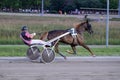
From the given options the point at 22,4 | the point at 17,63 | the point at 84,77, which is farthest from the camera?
the point at 22,4

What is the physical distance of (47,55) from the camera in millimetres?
16984

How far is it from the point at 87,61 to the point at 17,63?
310 centimetres

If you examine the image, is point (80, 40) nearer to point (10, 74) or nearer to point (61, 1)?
point (10, 74)

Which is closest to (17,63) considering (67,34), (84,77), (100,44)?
(67,34)

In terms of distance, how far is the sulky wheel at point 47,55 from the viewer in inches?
666

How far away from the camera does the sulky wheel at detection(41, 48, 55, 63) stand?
666 inches

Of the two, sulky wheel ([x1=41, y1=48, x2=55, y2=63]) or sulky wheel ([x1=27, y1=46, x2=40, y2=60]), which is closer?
sulky wheel ([x1=41, y1=48, x2=55, y2=63])

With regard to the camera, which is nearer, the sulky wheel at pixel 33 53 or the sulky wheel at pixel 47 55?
the sulky wheel at pixel 47 55

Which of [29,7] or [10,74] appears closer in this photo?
[10,74]

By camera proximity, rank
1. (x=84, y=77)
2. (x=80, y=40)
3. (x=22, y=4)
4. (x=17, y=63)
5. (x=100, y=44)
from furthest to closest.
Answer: (x=22, y=4)
(x=100, y=44)
(x=80, y=40)
(x=17, y=63)
(x=84, y=77)

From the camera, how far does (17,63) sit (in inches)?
673

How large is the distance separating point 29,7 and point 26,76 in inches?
3200

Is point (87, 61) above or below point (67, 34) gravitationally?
below

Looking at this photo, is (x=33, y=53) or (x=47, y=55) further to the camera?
(x=33, y=53)
